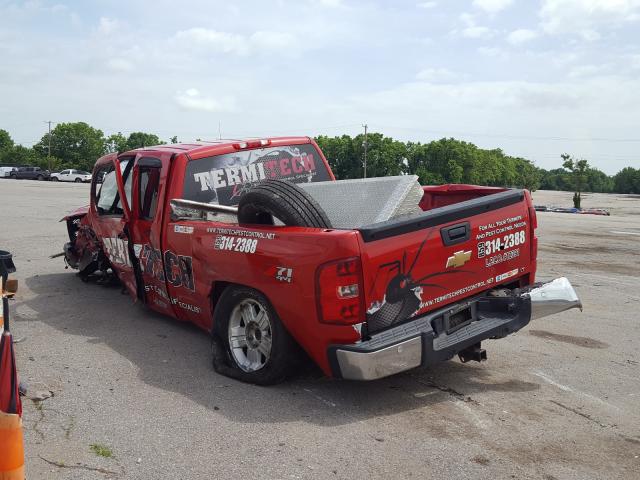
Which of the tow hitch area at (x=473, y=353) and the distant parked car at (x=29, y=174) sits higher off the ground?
the distant parked car at (x=29, y=174)

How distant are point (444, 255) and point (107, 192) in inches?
177

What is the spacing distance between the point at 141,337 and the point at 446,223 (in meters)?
3.24

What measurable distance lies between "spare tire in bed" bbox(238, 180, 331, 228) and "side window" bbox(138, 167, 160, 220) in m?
1.69

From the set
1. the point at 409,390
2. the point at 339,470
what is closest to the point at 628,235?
the point at 409,390

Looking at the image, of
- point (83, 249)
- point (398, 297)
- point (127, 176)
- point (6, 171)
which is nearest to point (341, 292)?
point (398, 297)

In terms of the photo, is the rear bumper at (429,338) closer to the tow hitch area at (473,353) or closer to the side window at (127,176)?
the tow hitch area at (473,353)

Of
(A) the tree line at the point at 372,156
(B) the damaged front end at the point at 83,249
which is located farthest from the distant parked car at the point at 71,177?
(B) the damaged front end at the point at 83,249

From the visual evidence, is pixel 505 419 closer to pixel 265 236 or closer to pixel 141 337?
pixel 265 236

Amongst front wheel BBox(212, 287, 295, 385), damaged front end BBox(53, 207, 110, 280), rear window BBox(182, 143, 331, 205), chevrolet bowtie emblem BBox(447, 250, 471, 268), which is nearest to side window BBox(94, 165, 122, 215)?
damaged front end BBox(53, 207, 110, 280)

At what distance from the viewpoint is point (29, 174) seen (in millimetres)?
65250

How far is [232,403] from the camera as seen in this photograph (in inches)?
174

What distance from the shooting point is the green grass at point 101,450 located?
143 inches

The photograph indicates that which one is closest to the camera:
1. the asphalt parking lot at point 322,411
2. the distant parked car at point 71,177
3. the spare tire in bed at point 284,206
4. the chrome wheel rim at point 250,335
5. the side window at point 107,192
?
the asphalt parking lot at point 322,411

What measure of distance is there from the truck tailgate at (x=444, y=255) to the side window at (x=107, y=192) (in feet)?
12.4
